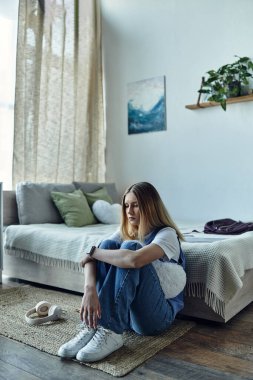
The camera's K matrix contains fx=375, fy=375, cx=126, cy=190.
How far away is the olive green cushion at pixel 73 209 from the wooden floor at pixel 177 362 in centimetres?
138

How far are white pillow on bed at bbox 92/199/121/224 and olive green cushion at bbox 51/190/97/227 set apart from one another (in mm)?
58

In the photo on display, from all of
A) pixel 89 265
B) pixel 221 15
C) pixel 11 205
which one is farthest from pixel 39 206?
pixel 221 15

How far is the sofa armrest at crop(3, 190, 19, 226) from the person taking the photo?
3.10 m

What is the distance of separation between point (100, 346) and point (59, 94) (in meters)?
2.94

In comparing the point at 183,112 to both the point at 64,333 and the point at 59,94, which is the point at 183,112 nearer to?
the point at 59,94

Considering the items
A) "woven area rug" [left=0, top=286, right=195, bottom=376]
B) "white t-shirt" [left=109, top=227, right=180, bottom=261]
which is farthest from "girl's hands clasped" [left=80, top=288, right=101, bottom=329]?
"white t-shirt" [left=109, top=227, right=180, bottom=261]

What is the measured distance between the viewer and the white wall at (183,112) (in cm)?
342

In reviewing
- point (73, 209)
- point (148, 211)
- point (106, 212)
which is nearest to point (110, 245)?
point (148, 211)

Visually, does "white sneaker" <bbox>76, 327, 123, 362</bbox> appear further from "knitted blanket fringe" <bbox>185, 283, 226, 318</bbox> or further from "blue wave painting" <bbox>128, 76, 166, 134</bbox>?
"blue wave painting" <bbox>128, 76, 166, 134</bbox>

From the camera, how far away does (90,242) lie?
7.82 ft

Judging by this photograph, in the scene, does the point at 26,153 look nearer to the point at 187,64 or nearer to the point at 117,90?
the point at 117,90

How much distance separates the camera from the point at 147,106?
13.1 feet

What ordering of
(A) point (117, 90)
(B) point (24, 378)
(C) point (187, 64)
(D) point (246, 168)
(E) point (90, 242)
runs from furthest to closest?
1. (A) point (117, 90)
2. (C) point (187, 64)
3. (D) point (246, 168)
4. (E) point (90, 242)
5. (B) point (24, 378)

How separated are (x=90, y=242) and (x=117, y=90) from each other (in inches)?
94.3
